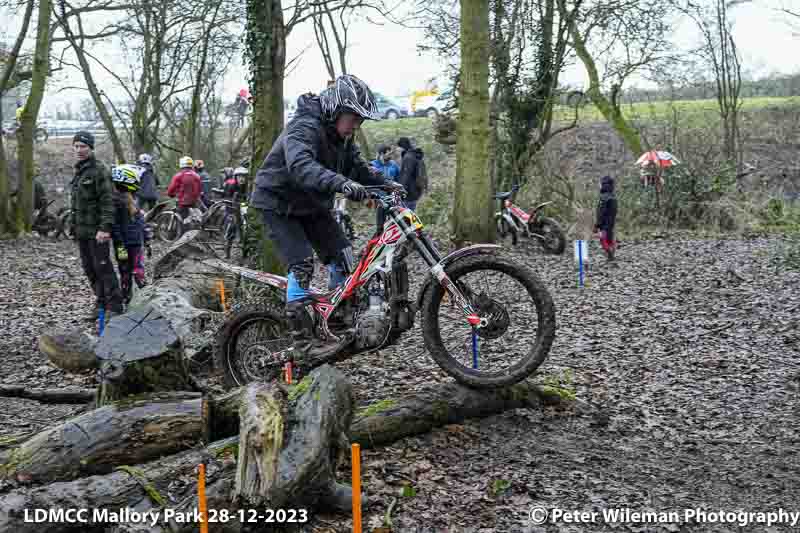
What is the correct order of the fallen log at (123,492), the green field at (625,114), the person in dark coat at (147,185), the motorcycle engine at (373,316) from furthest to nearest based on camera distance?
the green field at (625,114)
the person in dark coat at (147,185)
the motorcycle engine at (373,316)
the fallen log at (123,492)

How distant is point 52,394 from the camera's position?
19.6 ft

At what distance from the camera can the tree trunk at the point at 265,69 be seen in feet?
28.9

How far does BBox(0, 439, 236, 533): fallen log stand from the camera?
3.43 meters

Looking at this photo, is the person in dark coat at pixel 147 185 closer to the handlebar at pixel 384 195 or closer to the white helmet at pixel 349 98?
the white helmet at pixel 349 98

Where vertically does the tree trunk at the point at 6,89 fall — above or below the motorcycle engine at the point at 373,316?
above

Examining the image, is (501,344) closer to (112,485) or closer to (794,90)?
(112,485)

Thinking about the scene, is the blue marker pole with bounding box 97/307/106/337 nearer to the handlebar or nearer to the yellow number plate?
the handlebar

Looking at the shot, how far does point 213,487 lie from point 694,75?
64.8 ft

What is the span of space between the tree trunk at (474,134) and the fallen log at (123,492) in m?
9.50

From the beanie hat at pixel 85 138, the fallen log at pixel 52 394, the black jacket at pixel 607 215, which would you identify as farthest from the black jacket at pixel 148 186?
the fallen log at pixel 52 394

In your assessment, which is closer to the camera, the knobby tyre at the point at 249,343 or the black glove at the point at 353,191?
the black glove at the point at 353,191

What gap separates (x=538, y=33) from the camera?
1803 centimetres

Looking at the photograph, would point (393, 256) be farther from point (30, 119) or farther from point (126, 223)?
point (30, 119)

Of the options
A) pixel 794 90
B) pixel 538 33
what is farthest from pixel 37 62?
pixel 794 90
